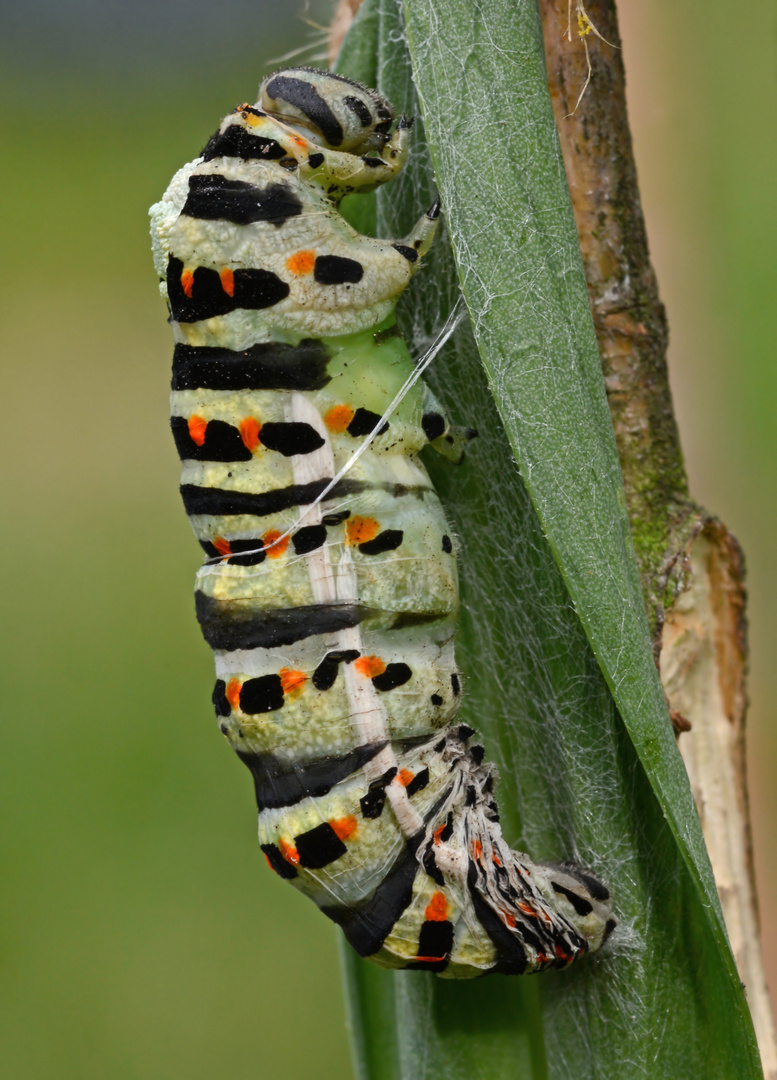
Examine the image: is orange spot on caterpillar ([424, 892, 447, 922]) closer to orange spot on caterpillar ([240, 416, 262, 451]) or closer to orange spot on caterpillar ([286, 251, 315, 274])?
orange spot on caterpillar ([240, 416, 262, 451])

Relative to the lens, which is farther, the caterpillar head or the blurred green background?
the blurred green background

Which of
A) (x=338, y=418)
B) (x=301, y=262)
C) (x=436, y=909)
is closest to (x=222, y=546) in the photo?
(x=338, y=418)

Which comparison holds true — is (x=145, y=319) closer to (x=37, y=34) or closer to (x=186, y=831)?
(x=37, y=34)

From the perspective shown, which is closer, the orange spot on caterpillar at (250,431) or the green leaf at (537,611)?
the green leaf at (537,611)

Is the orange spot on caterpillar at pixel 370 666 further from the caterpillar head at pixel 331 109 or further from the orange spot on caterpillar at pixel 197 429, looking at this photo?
the caterpillar head at pixel 331 109

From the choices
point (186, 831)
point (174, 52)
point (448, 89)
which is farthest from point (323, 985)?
point (174, 52)

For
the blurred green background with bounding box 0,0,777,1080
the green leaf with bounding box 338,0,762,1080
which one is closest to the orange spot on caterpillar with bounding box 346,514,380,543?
the green leaf with bounding box 338,0,762,1080

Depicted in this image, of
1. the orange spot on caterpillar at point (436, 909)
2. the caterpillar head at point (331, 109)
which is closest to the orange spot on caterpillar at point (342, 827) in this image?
the orange spot on caterpillar at point (436, 909)
